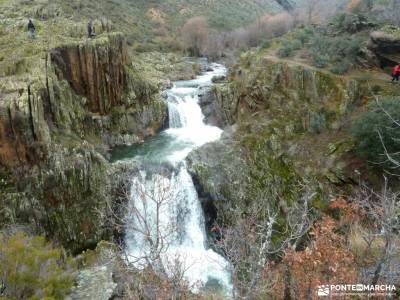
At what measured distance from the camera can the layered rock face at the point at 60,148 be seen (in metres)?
19.1

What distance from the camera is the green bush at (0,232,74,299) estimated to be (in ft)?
27.0

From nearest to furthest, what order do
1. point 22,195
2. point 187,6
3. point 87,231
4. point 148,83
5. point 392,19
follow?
point 22,195, point 87,231, point 392,19, point 148,83, point 187,6

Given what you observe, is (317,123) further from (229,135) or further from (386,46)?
(386,46)

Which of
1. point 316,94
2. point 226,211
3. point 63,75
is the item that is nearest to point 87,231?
point 226,211

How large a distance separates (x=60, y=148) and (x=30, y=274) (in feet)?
42.7

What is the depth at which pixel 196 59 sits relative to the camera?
193 ft

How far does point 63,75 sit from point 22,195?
373 inches

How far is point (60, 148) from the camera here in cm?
2061

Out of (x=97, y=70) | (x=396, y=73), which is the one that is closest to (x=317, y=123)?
(x=396, y=73)

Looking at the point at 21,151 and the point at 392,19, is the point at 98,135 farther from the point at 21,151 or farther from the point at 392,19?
the point at 392,19

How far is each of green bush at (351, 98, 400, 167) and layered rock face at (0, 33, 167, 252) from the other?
14105 mm

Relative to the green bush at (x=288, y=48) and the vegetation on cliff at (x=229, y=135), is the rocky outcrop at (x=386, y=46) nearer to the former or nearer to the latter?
the vegetation on cliff at (x=229, y=135)

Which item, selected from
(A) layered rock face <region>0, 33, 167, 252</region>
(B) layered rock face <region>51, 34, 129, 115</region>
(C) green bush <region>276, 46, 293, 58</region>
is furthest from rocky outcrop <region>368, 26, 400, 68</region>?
(A) layered rock face <region>0, 33, 167, 252</region>

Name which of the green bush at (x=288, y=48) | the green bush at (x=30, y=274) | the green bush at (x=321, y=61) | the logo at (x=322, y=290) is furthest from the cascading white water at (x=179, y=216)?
the green bush at (x=321, y=61)
